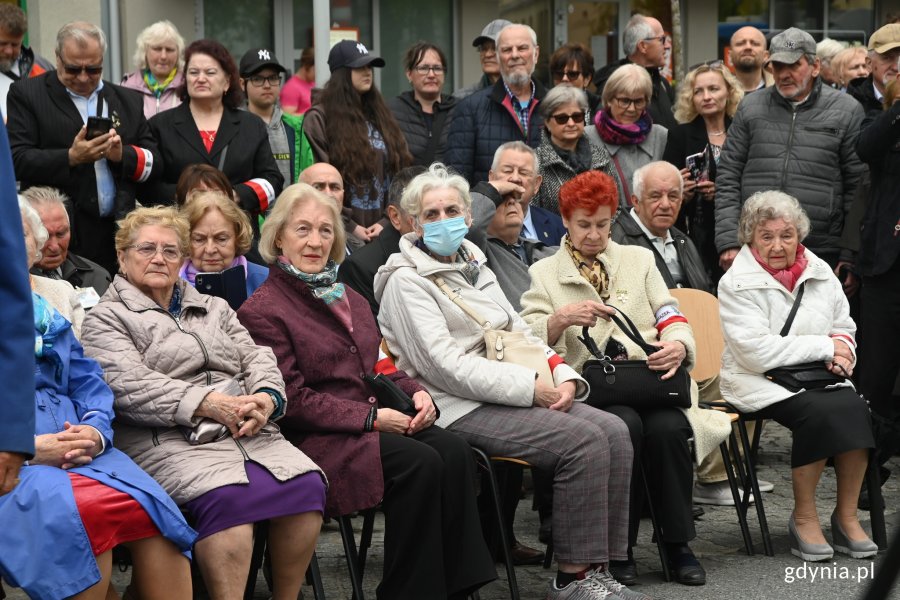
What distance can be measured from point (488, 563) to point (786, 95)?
418 centimetres

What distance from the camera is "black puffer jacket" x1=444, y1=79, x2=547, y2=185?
27.0ft

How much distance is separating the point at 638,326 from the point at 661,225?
1.29 m

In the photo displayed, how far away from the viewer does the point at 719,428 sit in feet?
19.4

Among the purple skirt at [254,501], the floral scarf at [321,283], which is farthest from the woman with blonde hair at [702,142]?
the purple skirt at [254,501]

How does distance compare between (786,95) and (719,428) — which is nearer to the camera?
(719,428)

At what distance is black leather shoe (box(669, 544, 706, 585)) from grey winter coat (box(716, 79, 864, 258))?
2.66m

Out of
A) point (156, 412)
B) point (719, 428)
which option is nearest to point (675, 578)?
point (719, 428)

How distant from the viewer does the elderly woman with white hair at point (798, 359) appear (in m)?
6.06

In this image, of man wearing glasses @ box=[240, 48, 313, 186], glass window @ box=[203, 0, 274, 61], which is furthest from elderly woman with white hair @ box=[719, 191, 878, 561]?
glass window @ box=[203, 0, 274, 61]

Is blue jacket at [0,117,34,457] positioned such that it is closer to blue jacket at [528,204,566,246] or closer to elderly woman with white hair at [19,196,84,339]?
elderly woman with white hair at [19,196,84,339]

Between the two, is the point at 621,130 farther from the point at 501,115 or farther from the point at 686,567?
the point at 686,567

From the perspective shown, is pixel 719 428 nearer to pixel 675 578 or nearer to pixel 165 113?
pixel 675 578

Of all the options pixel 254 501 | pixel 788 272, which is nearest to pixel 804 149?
pixel 788 272

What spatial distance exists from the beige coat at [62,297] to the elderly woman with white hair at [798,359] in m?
Result: 3.09
